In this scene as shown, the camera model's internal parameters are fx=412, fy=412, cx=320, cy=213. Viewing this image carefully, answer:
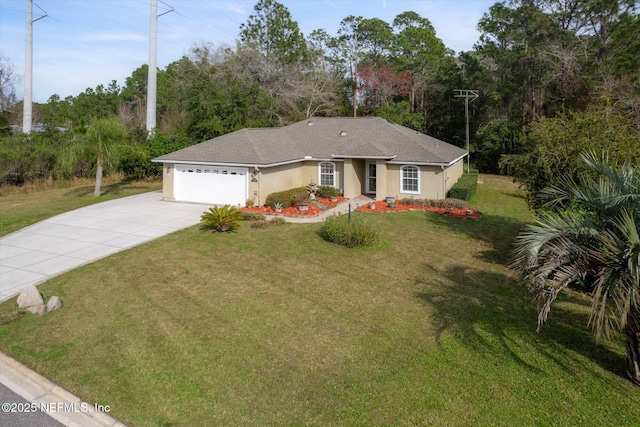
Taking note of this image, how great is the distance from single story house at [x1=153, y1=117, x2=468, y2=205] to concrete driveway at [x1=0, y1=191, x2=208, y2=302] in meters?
1.64

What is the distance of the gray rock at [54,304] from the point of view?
9906 millimetres

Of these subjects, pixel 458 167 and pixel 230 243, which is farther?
pixel 458 167

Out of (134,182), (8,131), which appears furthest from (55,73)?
(134,182)

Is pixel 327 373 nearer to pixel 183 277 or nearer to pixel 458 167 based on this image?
pixel 183 277

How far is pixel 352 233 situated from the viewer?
47.1 ft

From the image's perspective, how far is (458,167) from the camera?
28859 mm

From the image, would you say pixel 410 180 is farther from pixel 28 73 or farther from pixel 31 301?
pixel 28 73

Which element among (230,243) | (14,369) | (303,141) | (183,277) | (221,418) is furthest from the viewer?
(303,141)

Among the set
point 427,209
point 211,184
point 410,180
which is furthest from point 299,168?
point 427,209

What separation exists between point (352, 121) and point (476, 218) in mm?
13004

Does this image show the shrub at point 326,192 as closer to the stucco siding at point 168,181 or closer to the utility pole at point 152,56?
the stucco siding at point 168,181

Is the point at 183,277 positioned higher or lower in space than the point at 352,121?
lower

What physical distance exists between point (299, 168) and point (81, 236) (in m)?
12.4

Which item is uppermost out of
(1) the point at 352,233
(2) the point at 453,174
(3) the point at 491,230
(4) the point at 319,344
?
(2) the point at 453,174
